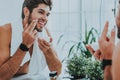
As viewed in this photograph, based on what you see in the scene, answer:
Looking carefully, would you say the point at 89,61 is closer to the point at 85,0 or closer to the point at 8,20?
the point at 85,0

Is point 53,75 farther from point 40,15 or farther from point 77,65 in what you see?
point 40,15

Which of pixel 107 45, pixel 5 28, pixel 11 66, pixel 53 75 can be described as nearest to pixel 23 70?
pixel 11 66

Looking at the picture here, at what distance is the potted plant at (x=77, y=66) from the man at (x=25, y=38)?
26 cm

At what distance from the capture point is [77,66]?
2.11m

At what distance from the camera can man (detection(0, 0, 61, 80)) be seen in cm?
202

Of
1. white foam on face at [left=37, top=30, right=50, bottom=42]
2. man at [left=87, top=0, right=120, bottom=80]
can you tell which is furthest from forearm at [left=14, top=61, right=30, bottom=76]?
man at [left=87, top=0, right=120, bottom=80]

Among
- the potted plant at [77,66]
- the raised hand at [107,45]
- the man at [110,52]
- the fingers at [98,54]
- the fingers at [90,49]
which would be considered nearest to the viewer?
the man at [110,52]

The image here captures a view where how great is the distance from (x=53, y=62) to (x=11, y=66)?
0.35 m

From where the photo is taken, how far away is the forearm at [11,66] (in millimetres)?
2018

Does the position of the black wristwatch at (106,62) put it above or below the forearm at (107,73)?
above

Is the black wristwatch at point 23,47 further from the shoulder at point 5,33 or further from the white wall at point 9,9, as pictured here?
the white wall at point 9,9

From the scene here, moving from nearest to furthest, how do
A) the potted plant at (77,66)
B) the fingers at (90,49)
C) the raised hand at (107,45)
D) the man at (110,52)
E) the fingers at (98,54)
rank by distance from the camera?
1. the man at (110,52)
2. the raised hand at (107,45)
3. the fingers at (98,54)
4. the fingers at (90,49)
5. the potted plant at (77,66)

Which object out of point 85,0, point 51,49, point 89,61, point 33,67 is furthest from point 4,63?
point 85,0

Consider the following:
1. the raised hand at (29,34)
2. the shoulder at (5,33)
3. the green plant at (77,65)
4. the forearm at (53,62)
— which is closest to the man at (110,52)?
the green plant at (77,65)
